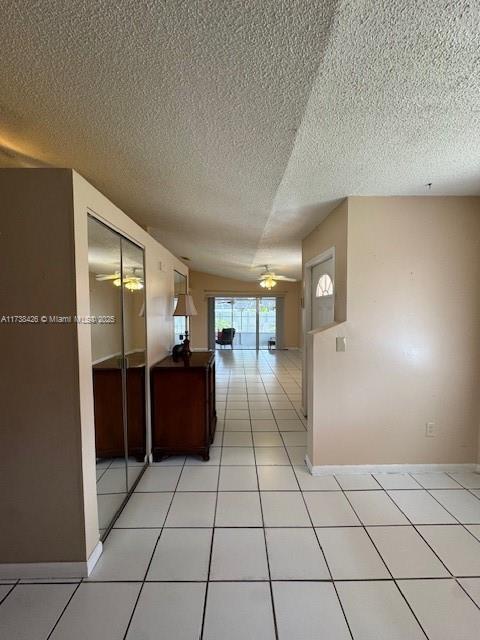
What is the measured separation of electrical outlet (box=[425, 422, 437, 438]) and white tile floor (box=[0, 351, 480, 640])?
0.33m

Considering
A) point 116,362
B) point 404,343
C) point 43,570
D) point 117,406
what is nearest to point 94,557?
point 43,570

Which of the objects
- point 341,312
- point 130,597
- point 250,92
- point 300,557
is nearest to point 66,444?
point 130,597

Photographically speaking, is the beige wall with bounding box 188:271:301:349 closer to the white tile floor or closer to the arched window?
the arched window

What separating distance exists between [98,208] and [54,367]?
917 mm

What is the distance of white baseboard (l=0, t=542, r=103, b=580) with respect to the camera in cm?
153

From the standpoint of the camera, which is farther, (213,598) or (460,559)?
(460,559)

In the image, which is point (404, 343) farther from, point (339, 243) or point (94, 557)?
point (94, 557)

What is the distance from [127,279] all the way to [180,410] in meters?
1.26

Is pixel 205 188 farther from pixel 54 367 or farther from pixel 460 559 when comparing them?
pixel 460 559

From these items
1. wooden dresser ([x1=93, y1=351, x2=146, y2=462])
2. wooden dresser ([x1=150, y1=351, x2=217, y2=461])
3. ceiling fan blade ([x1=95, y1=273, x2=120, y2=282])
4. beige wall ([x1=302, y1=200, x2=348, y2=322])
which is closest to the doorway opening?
beige wall ([x1=302, y1=200, x2=348, y2=322])

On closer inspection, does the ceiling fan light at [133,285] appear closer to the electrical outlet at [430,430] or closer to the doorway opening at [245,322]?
the electrical outlet at [430,430]

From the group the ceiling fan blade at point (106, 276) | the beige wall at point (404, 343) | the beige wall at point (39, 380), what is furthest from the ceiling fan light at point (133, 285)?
the beige wall at point (404, 343)

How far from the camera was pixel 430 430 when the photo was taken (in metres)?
2.52

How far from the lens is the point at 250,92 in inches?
48.0
